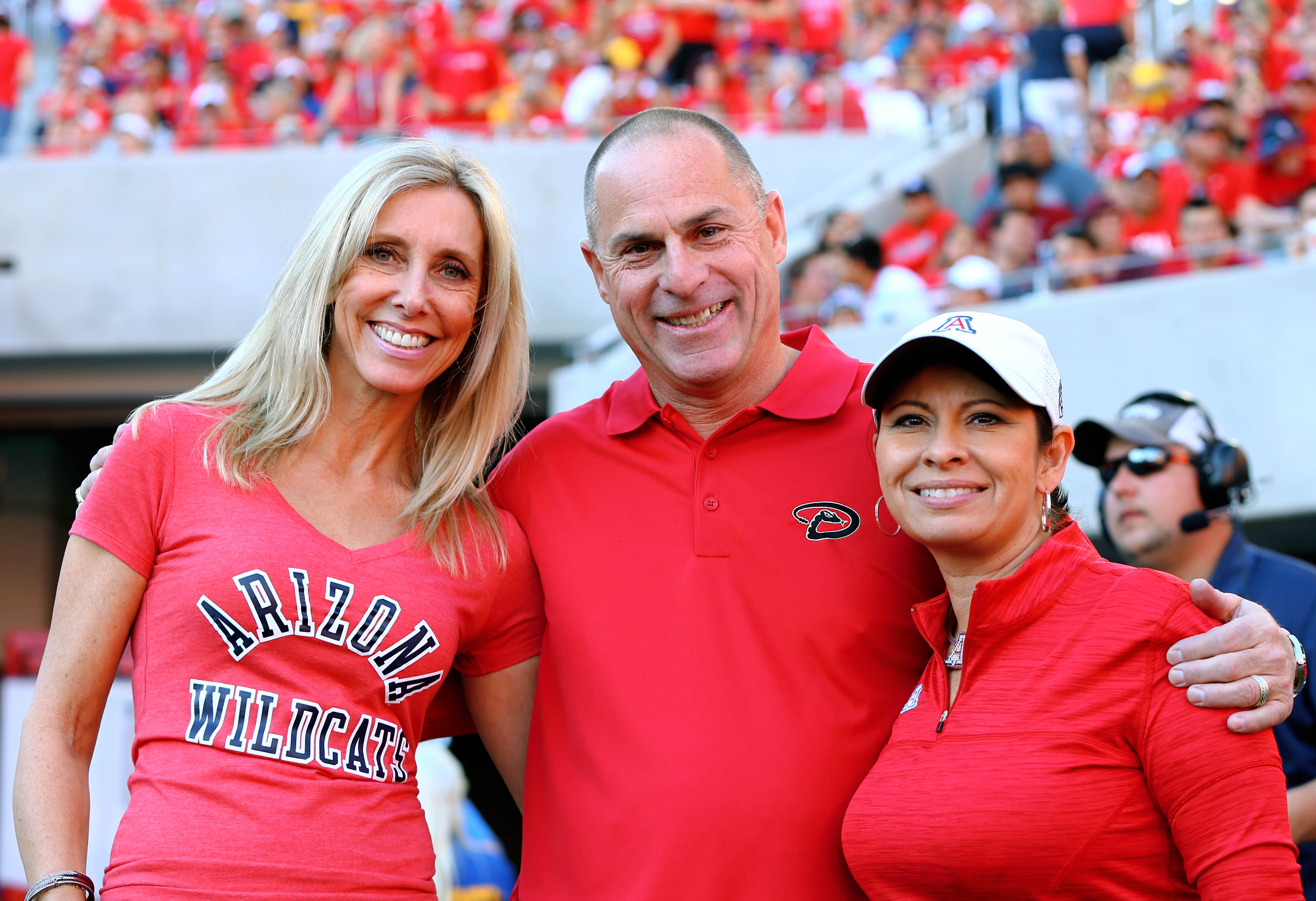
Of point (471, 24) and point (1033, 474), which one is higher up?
point (471, 24)

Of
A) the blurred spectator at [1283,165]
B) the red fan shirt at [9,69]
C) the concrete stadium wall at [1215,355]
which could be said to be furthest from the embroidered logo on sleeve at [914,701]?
the red fan shirt at [9,69]

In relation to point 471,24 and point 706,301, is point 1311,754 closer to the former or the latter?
point 706,301

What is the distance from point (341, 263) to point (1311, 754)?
8.07 ft

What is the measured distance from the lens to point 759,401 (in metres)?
2.66

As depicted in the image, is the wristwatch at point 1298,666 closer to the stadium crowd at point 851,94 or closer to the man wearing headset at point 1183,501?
the man wearing headset at point 1183,501

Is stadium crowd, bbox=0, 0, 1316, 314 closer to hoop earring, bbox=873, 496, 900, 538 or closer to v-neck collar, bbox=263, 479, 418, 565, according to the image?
hoop earring, bbox=873, 496, 900, 538

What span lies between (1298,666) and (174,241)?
9785mm

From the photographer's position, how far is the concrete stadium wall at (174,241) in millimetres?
10188

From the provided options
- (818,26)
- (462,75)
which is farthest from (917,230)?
(462,75)

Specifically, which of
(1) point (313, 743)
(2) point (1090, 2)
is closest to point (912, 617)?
(1) point (313, 743)

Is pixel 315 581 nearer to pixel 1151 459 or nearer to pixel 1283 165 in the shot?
Result: pixel 1151 459

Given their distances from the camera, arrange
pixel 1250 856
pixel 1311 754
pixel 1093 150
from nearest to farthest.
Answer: pixel 1250 856 → pixel 1311 754 → pixel 1093 150

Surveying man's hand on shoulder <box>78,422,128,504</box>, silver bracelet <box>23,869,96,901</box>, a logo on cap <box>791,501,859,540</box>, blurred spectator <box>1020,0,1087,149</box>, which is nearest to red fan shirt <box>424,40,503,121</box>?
blurred spectator <box>1020,0,1087,149</box>

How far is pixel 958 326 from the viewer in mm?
2154
